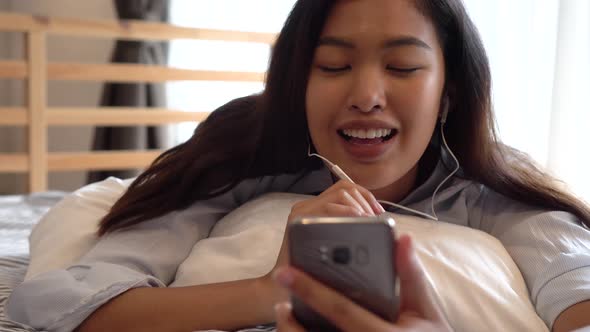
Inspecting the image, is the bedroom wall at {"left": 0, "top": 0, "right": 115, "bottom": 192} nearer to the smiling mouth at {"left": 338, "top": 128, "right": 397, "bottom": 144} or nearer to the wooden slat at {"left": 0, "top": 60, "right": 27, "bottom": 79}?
the wooden slat at {"left": 0, "top": 60, "right": 27, "bottom": 79}

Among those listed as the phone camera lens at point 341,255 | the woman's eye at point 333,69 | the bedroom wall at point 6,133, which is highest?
the woman's eye at point 333,69

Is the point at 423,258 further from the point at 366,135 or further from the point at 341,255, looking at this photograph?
the point at 341,255

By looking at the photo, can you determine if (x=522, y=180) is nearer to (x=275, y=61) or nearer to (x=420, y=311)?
(x=275, y=61)

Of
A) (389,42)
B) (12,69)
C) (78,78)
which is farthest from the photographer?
(78,78)

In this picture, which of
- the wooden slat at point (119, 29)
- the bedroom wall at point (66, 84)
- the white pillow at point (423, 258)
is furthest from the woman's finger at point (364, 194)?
the bedroom wall at point (66, 84)

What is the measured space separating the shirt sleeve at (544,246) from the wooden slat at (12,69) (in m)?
2.07

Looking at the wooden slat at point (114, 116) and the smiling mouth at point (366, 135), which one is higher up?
the smiling mouth at point (366, 135)

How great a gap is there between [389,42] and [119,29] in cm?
210

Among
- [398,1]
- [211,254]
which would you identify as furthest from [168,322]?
[398,1]

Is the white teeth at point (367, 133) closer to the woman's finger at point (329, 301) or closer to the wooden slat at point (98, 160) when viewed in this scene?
the woman's finger at point (329, 301)

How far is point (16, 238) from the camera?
1417mm

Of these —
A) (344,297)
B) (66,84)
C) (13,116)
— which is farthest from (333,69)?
(66,84)

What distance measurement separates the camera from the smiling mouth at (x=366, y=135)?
0.96 meters

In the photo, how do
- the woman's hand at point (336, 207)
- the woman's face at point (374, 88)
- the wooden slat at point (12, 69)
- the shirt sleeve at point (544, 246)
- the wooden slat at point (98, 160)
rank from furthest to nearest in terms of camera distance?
the wooden slat at point (98, 160)
the wooden slat at point (12, 69)
the woman's face at point (374, 88)
the shirt sleeve at point (544, 246)
the woman's hand at point (336, 207)
